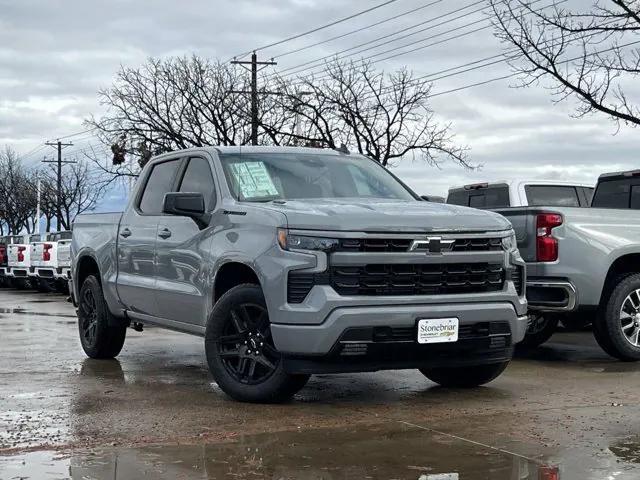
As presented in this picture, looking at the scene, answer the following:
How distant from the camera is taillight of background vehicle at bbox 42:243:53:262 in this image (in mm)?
26781

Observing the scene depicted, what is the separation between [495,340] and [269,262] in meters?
1.73

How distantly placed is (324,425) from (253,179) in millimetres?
2398

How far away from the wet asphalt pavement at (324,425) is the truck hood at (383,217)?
4.21 feet

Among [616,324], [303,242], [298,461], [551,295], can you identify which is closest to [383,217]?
[303,242]

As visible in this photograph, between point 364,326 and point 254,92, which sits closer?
point 364,326

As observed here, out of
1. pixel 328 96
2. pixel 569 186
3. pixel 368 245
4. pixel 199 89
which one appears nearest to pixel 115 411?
pixel 368 245

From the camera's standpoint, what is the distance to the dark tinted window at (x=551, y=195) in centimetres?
1355

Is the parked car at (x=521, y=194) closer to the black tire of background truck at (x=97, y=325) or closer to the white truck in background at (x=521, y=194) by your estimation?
the white truck in background at (x=521, y=194)

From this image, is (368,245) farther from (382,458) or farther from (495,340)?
(382,458)

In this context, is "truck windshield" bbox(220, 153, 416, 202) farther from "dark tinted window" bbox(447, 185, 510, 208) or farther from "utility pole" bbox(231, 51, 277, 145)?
"utility pole" bbox(231, 51, 277, 145)

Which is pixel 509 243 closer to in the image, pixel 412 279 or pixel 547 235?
pixel 412 279

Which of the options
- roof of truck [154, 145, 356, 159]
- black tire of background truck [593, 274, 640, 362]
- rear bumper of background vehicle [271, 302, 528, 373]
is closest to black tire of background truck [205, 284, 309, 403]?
rear bumper of background vehicle [271, 302, 528, 373]

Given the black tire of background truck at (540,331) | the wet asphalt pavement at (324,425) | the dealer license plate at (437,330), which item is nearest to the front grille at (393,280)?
the dealer license plate at (437,330)

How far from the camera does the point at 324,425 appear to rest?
258 inches
